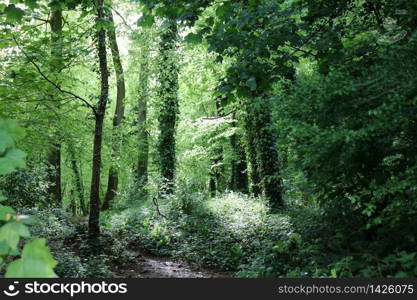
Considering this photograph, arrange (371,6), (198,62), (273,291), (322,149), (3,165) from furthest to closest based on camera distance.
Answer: (198,62) < (371,6) < (322,149) < (273,291) < (3,165)

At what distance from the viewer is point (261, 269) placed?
20.3 feet

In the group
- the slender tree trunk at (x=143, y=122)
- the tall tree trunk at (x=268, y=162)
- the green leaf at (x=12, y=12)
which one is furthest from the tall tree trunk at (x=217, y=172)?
the green leaf at (x=12, y=12)

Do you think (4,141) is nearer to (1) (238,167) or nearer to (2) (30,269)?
(2) (30,269)

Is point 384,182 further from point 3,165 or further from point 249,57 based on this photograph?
point 3,165

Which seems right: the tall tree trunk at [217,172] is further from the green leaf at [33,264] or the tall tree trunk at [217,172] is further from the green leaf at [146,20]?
the green leaf at [33,264]

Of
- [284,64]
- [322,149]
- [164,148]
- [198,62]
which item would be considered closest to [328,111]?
[322,149]

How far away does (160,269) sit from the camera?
930 centimetres

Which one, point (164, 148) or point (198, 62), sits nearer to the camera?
point (198, 62)

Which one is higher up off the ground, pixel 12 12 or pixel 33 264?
pixel 12 12

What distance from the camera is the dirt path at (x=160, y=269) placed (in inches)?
338

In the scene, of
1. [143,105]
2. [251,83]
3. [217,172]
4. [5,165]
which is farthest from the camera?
[217,172]

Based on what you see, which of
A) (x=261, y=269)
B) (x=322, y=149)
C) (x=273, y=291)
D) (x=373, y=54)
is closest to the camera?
(x=273, y=291)

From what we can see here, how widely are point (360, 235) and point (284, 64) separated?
8.63 feet

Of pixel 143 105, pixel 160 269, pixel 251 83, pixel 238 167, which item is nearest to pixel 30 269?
pixel 251 83
